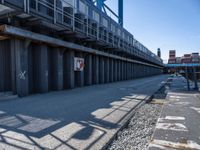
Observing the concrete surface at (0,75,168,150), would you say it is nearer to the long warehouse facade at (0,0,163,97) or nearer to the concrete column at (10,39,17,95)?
the concrete column at (10,39,17,95)

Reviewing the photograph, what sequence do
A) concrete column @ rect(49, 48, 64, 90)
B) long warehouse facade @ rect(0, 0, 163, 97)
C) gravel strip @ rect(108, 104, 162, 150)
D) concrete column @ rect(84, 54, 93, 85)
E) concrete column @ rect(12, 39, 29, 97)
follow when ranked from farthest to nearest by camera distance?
1. concrete column @ rect(84, 54, 93, 85)
2. concrete column @ rect(49, 48, 64, 90)
3. concrete column @ rect(12, 39, 29, 97)
4. long warehouse facade @ rect(0, 0, 163, 97)
5. gravel strip @ rect(108, 104, 162, 150)

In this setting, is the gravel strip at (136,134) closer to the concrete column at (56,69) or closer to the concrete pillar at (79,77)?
the concrete column at (56,69)

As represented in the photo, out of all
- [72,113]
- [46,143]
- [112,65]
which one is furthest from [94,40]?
[46,143]

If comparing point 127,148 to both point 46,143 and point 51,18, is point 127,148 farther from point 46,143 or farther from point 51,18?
point 51,18

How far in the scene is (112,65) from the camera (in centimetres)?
2523

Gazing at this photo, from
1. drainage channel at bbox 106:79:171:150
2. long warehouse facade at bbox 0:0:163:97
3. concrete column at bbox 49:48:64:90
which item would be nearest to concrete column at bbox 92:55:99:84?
long warehouse facade at bbox 0:0:163:97

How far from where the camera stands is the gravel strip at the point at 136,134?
12.9 ft

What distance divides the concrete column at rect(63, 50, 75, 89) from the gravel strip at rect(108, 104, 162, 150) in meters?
8.77

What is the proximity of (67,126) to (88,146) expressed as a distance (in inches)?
54.9

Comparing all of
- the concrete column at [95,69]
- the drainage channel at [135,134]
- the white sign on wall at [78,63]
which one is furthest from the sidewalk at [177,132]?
the concrete column at [95,69]

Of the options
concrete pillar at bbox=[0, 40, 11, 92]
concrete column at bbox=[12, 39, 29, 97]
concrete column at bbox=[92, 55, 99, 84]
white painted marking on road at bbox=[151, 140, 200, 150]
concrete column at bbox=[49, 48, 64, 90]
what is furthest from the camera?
concrete column at bbox=[92, 55, 99, 84]

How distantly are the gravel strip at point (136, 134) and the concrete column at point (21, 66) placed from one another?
6142mm

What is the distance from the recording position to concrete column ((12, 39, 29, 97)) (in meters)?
10.0

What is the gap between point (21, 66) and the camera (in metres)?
10.2
